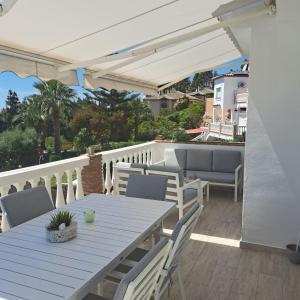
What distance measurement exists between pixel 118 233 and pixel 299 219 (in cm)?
290

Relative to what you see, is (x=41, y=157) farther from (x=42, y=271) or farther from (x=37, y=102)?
(x=42, y=271)

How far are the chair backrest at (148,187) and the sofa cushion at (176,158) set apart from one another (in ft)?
13.7

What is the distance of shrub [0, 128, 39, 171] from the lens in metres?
27.4

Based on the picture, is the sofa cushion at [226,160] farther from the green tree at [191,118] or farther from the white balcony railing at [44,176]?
the green tree at [191,118]

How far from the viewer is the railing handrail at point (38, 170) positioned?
12.4 ft

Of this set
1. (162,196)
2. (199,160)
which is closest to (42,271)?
(162,196)

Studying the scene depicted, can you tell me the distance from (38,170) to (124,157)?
2972 millimetres

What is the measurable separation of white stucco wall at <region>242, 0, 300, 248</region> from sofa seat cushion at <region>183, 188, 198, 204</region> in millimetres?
1204

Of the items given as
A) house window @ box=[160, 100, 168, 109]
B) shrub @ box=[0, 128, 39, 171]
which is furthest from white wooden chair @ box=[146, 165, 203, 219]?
house window @ box=[160, 100, 168, 109]

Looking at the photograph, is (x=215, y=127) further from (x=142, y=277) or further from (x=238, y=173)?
(x=142, y=277)

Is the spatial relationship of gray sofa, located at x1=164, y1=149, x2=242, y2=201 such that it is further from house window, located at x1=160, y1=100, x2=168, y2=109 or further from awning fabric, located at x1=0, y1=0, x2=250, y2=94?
house window, located at x1=160, y1=100, x2=168, y2=109

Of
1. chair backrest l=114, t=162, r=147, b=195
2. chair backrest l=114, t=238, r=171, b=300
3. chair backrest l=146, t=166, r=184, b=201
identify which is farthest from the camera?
chair backrest l=114, t=162, r=147, b=195

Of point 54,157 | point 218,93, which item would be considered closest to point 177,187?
point 54,157

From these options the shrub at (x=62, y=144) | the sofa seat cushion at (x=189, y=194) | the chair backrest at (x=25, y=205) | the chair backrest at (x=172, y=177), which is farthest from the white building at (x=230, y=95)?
the chair backrest at (x=25, y=205)
